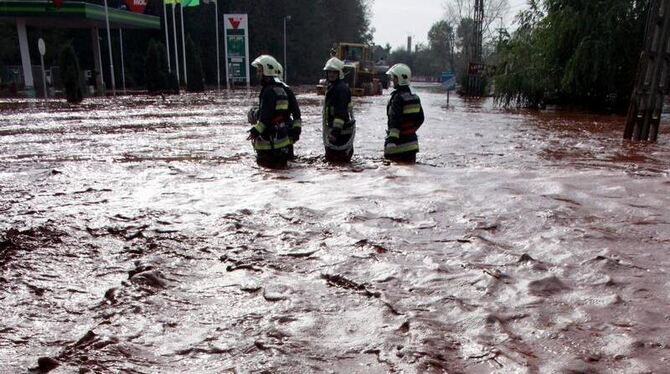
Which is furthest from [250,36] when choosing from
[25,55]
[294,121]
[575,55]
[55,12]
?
[294,121]

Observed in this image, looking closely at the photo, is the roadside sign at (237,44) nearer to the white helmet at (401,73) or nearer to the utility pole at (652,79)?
the utility pole at (652,79)

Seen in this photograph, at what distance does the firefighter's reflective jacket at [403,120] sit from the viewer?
7805 millimetres

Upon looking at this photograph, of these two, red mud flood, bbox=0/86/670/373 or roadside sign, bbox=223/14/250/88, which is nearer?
red mud flood, bbox=0/86/670/373

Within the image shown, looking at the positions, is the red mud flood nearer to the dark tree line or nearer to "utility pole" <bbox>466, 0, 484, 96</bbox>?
"utility pole" <bbox>466, 0, 484, 96</bbox>

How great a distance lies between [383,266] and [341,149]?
180 inches

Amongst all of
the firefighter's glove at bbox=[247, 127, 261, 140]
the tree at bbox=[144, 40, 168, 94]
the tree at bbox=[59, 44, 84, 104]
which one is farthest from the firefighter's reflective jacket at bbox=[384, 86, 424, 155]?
the tree at bbox=[144, 40, 168, 94]

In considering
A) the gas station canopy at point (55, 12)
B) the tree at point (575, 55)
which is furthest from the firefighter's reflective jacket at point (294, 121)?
the gas station canopy at point (55, 12)

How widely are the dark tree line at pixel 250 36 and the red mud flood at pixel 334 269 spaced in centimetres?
4011

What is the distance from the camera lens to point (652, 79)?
37.3 feet

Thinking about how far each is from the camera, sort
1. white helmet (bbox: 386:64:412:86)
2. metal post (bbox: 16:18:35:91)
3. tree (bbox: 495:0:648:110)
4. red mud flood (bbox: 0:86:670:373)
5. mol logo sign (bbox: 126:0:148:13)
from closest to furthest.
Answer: red mud flood (bbox: 0:86:670:373), white helmet (bbox: 386:64:412:86), tree (bbox: 495:0:648:110), metal post (bbox: 16:18:35:91), mol logo sign (bbox: 126:0:148:13)

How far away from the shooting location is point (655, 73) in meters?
11.3

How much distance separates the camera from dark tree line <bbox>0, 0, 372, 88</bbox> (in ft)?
148

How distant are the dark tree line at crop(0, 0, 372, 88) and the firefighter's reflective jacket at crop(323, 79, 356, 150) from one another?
38119mm

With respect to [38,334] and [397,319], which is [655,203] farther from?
[38,334]
